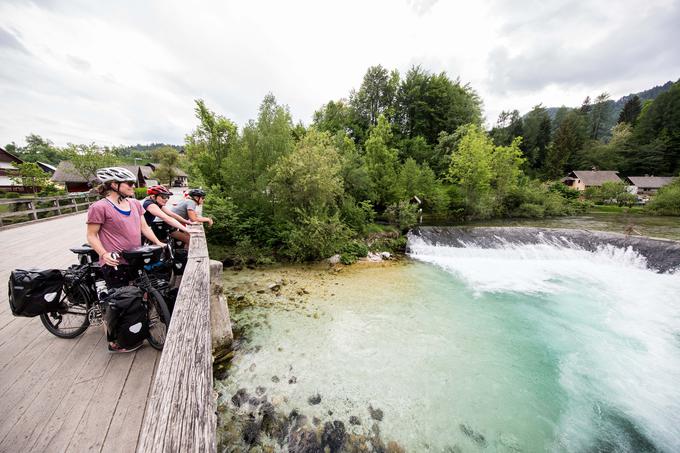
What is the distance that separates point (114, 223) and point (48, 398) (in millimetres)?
1933

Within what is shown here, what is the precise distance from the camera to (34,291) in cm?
293

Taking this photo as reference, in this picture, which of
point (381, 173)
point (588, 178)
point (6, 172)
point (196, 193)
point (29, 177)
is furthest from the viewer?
point (588, 178)

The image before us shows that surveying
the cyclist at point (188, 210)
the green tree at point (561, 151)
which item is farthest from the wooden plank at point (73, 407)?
the green tree at point (561, 151)

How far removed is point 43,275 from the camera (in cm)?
299

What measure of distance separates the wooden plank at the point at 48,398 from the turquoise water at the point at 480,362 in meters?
2.70

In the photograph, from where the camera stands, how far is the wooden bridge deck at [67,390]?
219 cm

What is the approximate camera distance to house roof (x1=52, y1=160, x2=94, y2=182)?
31.5m

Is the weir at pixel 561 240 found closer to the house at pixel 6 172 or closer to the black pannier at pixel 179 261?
the black pannier at pixel 179 261

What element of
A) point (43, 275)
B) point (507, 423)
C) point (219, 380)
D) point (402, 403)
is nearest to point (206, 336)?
point (43, 275)

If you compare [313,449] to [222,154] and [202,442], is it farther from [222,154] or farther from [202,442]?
[222,154]

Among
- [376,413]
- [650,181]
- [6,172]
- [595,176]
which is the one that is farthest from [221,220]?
[650,181]

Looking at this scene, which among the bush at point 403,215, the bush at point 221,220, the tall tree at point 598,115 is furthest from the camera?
the tall tree at point 598,115

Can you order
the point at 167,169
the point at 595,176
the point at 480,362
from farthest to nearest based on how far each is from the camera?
the point at 167,169
the point at 595,176
the point at 480,362

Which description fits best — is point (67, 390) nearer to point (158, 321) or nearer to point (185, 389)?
point (158, 321)
